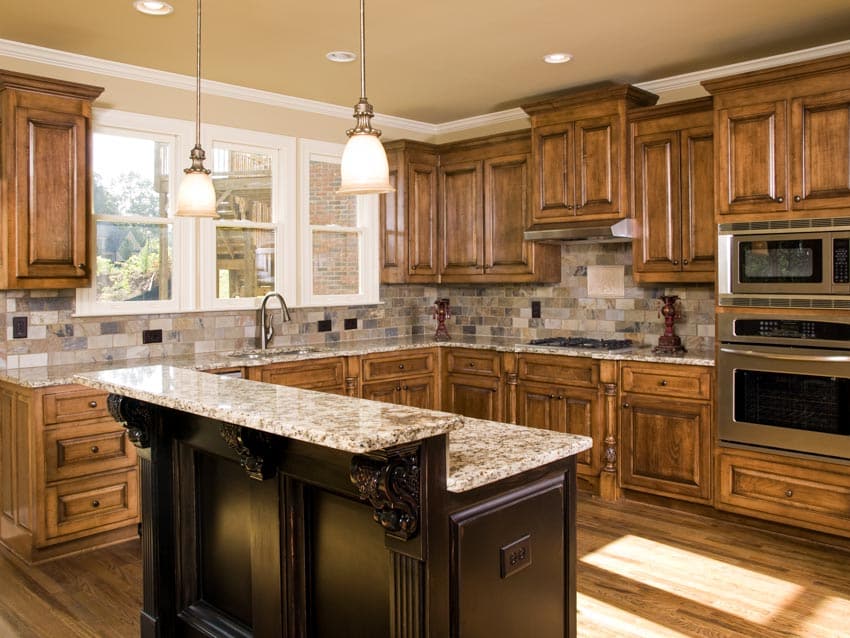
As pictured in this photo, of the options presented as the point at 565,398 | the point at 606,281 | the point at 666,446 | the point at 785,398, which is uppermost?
the point at 606,281

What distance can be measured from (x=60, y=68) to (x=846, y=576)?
15.7 feet

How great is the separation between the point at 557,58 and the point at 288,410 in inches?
125

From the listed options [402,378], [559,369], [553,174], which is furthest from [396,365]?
[553,174]

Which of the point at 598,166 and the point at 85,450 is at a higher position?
the point at 598,166

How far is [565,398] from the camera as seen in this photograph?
4699 millimetres

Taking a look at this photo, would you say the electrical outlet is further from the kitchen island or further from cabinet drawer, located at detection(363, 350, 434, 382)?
cabinet drawer, located at detection(363, 350, 434, 382)

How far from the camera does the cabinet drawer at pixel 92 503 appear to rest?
3592mm

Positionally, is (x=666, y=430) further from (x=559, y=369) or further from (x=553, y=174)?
(x=553, y=174)

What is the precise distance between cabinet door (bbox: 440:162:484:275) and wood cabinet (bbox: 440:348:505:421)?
688mm

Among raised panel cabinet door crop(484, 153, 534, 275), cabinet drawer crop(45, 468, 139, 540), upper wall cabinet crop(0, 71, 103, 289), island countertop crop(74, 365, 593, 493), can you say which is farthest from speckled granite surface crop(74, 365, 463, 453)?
raised panel cabinet door crop(484, 153, 534, 275)

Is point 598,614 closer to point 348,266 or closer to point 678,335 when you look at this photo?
point 678,335

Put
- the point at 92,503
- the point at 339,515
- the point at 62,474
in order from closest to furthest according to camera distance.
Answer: the point at 339,515 < the point at 62,474 < the point at 92,503

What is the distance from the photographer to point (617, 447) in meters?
4.49

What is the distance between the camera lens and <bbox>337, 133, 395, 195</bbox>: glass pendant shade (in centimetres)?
A: 202
